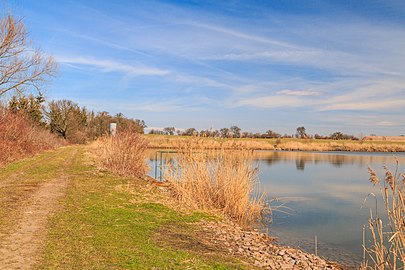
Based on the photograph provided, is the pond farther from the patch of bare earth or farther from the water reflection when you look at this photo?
the water reflection

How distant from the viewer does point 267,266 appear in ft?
17.1

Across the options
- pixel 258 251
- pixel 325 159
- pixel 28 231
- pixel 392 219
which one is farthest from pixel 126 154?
pixel 325 159

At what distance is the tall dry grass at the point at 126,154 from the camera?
52.1 feet

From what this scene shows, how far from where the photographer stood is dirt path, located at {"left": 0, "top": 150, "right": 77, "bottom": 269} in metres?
4.66

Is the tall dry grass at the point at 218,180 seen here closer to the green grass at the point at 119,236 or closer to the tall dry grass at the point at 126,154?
the green grass at the point at 119,236

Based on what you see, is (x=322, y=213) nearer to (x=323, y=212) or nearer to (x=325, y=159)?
(x=323, y=212)

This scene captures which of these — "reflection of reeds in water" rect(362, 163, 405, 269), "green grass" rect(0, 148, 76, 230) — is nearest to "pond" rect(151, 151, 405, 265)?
"reflection of reeds in water" rect(362, 163, 405, 269)

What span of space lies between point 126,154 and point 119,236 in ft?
33.6

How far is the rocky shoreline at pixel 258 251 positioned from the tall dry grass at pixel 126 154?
8914 mm

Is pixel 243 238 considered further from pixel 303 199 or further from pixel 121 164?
→ pixel 121 164

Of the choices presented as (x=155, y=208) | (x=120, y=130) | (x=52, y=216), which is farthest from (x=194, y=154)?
(x=120, y=130)

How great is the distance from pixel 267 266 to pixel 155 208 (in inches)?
161

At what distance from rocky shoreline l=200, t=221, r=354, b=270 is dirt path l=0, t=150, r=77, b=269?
113 inches

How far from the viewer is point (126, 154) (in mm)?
15977
